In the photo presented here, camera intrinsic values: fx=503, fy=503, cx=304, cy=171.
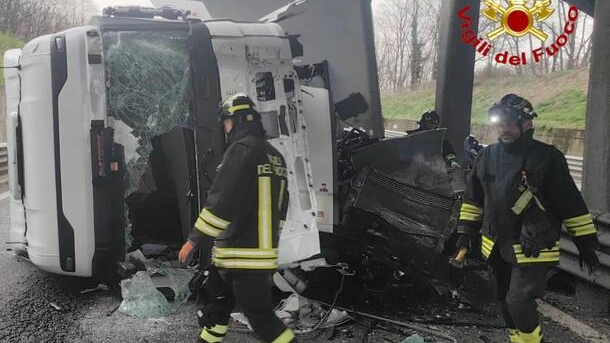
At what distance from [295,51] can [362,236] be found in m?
1.49

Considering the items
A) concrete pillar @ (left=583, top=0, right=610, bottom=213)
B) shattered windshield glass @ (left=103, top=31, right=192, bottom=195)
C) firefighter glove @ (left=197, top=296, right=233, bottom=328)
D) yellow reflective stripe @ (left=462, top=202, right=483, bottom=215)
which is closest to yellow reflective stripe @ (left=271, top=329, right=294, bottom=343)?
firefighter glove @ (left=197, top=296, right=233, bottom=328)

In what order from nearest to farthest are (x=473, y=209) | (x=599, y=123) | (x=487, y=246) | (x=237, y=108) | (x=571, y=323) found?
(x=237, y=108) → (x=487, y=246) → (x=473, y=209) → (x=571, y=323) → (x=599, y=123)

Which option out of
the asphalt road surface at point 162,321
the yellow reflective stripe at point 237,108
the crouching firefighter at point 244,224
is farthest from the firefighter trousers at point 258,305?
the yellow reflective stripe at point 237,108

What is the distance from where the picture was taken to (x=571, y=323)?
344 centimetres

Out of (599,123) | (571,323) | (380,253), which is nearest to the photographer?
(571,323)

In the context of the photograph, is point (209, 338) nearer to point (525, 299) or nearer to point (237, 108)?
point (237, 108)

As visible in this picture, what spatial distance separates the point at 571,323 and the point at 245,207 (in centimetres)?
247

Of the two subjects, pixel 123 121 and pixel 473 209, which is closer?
pixel 473 209

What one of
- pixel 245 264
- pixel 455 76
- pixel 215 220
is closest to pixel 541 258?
pixel 245 264

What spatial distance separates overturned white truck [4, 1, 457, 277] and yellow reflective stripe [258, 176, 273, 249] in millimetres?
689

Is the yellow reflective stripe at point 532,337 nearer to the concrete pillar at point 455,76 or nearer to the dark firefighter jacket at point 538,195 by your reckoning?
the dark firefighter jacket at point 538,195

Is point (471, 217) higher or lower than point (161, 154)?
lower

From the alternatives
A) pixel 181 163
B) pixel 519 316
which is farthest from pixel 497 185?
pixel 181 163

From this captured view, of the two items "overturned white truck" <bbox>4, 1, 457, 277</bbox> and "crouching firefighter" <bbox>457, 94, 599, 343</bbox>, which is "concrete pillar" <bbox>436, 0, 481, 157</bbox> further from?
"crouching firefighter" <bbox>457, 94, 599, 343</bbox>
